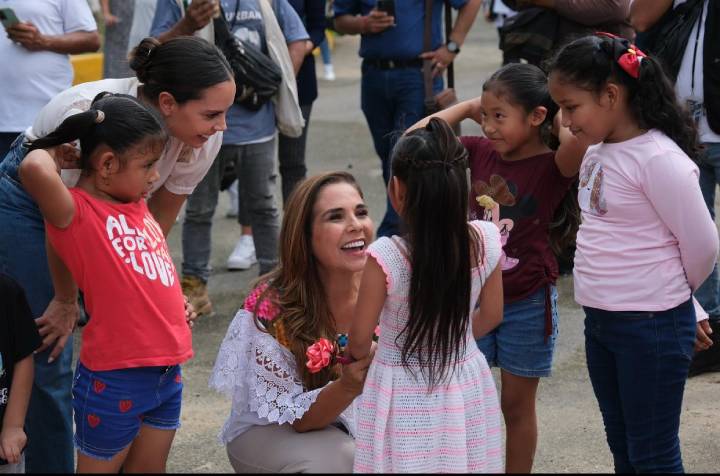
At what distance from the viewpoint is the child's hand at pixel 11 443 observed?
310cm

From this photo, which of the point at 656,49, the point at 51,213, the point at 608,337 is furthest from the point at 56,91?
the point at 608,337

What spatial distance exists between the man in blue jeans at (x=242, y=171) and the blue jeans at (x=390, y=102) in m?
0.71

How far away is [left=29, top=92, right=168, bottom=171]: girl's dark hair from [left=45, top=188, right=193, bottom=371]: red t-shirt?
0.46ft

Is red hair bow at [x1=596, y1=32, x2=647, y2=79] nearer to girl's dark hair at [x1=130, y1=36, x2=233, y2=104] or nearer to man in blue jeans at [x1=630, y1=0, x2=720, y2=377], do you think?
girl's dark hair at [x1=130, y1=36, x2=233, y2=104]

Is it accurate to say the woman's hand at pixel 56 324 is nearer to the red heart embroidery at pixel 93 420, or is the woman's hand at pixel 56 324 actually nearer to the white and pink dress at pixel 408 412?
the red heart embroidery at pixel 93 420

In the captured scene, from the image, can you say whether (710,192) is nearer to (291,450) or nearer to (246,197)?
(291,450)

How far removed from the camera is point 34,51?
5.00 m

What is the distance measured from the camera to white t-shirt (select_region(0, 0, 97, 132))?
4875 millimetres

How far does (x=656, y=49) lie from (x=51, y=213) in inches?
100

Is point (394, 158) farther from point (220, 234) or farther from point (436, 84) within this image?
point (220, 234)

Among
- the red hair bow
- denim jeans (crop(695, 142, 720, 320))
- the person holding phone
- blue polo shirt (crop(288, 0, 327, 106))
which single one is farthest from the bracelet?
blue polo shirt (crop(288, 0, 327, 106))

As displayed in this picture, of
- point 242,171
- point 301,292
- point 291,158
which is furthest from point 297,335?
point 291,158

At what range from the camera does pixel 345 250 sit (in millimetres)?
3137

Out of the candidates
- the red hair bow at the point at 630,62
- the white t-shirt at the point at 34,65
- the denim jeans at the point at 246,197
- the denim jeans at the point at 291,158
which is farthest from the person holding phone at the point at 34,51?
the red hair bow at the point at 630,62
